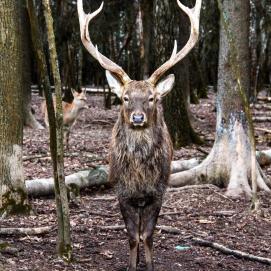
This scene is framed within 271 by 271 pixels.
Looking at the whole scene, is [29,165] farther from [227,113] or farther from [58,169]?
[58,169]

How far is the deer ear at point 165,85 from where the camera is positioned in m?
6.23

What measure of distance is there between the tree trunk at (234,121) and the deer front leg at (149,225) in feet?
9.50

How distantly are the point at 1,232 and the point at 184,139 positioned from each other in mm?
6182

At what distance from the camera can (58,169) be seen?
559 cm

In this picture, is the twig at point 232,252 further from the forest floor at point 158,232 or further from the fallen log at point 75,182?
the fallen log at point 75,182

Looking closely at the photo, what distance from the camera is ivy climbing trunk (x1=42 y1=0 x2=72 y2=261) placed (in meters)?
5.51

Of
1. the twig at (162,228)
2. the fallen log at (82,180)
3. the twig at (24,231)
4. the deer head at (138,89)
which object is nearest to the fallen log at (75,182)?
the fallen log at (82,180)

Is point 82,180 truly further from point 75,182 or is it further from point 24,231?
point 24,231

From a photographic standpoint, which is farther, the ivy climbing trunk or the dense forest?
the dense forest

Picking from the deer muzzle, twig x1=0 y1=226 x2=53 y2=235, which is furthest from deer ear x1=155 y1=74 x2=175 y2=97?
twig x1=0 y1=226 x2=53 y2=235

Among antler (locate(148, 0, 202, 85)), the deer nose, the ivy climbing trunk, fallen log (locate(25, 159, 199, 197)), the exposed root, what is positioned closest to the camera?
the ivy climbing trunk

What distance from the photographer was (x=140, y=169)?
5969 millimetres

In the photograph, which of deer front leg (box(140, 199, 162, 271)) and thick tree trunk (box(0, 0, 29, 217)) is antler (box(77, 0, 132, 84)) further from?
deer front leg (box(140, 199, 162, 271))

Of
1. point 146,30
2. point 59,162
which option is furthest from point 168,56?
point 146,30
